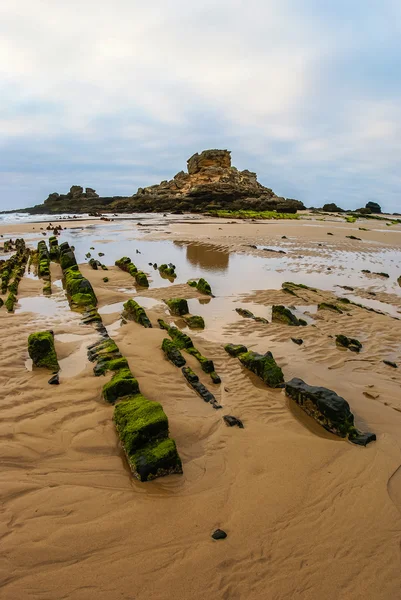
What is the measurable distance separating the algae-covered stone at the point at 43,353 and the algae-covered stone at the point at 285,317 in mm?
5376

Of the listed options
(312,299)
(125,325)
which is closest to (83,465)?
(125,325)

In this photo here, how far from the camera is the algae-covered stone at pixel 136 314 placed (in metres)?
8.17

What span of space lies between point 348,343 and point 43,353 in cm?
614

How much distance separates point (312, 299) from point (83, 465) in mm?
8621

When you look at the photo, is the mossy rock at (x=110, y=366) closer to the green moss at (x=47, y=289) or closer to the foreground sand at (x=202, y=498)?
the foreground sand at (x=202, y=498)

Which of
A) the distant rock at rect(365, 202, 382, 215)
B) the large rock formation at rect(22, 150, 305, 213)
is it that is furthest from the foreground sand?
the distant rock at rect(365, 202, 382, 215)

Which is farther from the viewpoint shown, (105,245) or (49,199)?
(49,199)

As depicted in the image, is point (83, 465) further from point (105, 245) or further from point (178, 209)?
point (178, 209)

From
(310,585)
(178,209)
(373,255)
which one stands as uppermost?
(178,209)

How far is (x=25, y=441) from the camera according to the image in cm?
421

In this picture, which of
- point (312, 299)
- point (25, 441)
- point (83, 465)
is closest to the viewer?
point (83, 465)

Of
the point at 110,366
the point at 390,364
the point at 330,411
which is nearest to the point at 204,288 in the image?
the point at 110,366

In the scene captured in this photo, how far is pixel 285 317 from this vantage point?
28.5 feet

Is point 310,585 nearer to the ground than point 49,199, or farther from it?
nearer to the ground
